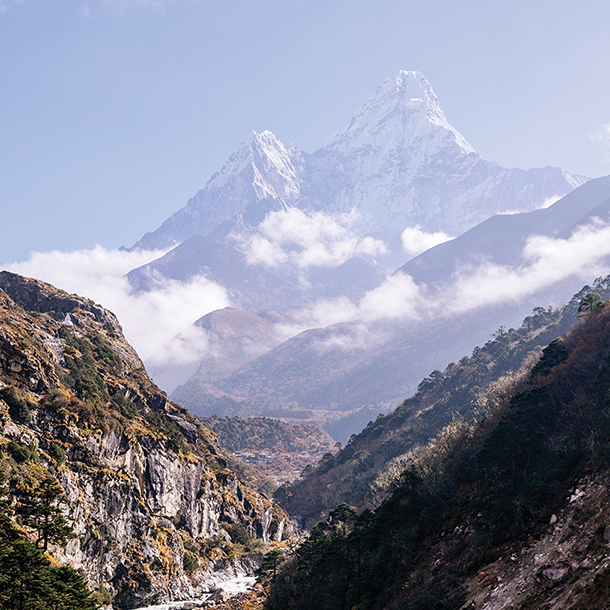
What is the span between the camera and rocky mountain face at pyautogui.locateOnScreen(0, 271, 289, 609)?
192ft

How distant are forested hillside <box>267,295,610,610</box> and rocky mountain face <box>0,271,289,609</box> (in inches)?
771

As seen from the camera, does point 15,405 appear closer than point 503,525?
No

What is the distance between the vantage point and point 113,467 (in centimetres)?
6850

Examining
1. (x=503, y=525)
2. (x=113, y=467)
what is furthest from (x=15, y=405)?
(x=503, y=525)

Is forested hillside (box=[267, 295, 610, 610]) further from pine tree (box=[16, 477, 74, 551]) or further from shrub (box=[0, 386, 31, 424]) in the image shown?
shrub (box=[0, 386, 31, 424])

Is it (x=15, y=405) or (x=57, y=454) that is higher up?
(x=15, y=405)

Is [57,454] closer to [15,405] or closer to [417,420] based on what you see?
[15,405]

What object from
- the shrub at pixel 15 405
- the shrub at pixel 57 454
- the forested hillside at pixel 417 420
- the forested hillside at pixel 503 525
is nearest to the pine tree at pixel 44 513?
the shrub at pixel 57 454

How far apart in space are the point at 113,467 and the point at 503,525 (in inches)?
2134

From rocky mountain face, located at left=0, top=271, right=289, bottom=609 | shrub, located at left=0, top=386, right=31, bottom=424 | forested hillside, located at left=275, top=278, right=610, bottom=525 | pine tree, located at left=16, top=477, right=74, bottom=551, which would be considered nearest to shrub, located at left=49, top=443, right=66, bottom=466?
rocky mountain face, located at left=0, top=271, right=289, bottom=609

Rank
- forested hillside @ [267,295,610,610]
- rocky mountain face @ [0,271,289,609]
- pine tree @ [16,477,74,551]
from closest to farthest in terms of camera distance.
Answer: forested hillside @ [267,295,610,610] → pine tree @ [16,477,74,551] → rocky mountain face @ [0,271,289,609]

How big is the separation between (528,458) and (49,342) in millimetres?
77278

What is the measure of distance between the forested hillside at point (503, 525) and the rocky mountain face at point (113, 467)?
1958cm

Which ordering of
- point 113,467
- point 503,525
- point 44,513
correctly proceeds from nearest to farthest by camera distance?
point 503,525
point 44,513
point 113,467
